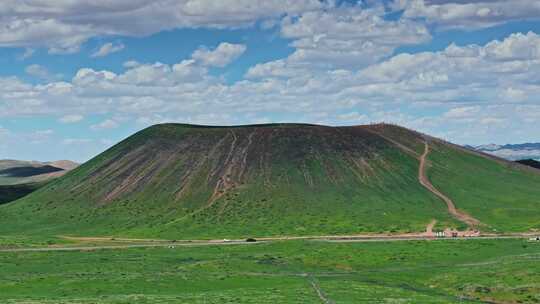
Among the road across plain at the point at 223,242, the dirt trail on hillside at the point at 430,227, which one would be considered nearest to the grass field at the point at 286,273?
the road across plain at the point at 223,242

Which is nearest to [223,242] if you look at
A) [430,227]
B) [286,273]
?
[430,227]

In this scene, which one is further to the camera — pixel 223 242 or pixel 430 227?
pixel 430 227

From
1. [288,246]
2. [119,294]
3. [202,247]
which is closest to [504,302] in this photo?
[119,294]

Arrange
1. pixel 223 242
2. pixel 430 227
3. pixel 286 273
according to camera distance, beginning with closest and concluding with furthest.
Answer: pixel 286 273
pixel 223 242
pixel 430 227

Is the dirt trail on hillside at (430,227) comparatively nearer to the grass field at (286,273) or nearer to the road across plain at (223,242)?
the road across plain at (223,242)

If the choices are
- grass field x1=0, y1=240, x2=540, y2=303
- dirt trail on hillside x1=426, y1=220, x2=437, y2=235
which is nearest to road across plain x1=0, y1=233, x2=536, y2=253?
dirt trail on hillside x1=426, y1=220, x2=437, y2=235

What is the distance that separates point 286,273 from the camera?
124 m

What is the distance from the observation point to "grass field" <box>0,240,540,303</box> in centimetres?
10062

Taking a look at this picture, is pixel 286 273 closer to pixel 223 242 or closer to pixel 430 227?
pixel 223 242

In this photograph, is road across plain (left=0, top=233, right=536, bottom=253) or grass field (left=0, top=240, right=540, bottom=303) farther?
road across plain (left=0, top=233, right=536, bottom=253)

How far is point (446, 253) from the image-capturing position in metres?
143

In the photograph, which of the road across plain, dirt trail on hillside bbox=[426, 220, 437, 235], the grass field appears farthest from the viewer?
dirt trail on hillside bbox=[426, 220, 437, 235]

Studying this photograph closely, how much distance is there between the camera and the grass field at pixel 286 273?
101m

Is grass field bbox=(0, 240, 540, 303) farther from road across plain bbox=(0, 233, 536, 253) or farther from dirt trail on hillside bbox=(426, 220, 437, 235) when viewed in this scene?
dirt trail on hillside bbox=(426, 220, 437, 235)
